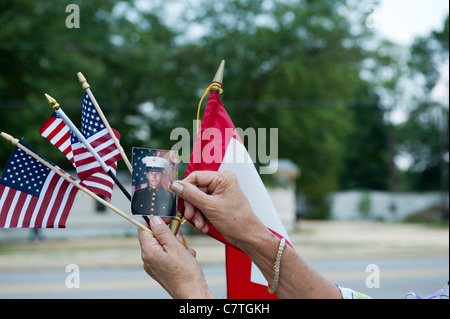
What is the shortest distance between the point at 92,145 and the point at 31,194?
0.26m

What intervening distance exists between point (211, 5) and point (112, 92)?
568 cm

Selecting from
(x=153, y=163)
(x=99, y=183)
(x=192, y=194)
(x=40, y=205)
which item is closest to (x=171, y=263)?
(x=192, y=194)

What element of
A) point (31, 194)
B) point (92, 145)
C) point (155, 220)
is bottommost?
point (155, 220)

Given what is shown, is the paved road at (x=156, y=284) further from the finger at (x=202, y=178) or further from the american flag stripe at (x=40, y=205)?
the finger at (x=202, y=178)

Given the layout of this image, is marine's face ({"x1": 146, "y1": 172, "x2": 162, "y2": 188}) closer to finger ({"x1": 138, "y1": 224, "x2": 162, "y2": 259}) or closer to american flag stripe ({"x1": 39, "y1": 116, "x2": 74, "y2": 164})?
finger ({"x1": 138, "y1": 224, "x2": 162, "y2": 259})

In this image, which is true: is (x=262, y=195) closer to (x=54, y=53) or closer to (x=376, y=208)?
(x=54, y=53)

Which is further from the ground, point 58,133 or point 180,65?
point 180,65

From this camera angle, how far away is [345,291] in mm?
1630

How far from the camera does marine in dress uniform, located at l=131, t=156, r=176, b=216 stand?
1.48 meters

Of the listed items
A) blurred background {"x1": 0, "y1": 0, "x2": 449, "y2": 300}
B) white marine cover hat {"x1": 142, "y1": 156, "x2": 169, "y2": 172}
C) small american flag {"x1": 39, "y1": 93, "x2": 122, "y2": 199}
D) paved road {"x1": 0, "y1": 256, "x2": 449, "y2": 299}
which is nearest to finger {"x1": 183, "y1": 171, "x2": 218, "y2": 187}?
white marine cover hat {"x1": 142, "y1": 156, "x2": 169, "y2": 172}

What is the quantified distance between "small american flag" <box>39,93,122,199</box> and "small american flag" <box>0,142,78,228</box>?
84 millimetres

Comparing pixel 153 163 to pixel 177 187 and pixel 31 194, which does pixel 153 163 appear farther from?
pixel 31 194

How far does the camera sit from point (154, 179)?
149 cm
